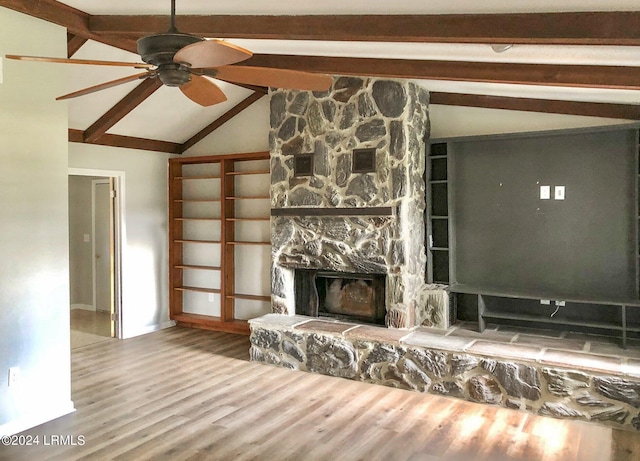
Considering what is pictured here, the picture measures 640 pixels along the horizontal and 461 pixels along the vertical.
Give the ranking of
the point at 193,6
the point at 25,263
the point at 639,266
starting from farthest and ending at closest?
the point at 639,266 → the point at 25,263 → the point at 193,6

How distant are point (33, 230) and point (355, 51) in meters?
2.79

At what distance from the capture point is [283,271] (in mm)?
5859

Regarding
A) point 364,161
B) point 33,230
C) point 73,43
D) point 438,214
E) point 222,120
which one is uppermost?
point 73,43

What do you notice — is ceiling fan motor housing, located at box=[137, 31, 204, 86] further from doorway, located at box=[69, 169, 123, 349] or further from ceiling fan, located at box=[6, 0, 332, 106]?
doorway, located at box=[69, 169, 123, 349]

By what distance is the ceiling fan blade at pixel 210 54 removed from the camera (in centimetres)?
202

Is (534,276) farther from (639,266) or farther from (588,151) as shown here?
(588,151)

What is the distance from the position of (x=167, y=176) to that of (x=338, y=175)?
2.92 m

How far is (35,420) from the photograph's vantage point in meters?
3.76

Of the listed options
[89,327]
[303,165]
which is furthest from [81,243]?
[303,165]

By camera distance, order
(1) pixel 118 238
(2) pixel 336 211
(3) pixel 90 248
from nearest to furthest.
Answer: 1. (2) pixel 336 211
2. (1) pixel 118 238
3. (3) pixel 90 248

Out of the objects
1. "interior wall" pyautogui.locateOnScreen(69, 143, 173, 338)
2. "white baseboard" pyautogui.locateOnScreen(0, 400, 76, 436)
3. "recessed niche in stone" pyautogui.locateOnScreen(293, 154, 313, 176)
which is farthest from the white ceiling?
"white baseboard" pyautogui.locateOnScreen(0, 400, 76, 436)

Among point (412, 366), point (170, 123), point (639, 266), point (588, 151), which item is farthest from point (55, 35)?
point (639, 266)

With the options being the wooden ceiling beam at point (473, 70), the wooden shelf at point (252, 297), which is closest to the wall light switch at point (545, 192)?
the wooden ceiling beam at point (473, 70)

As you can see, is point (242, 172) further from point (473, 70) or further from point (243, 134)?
point (473, 70)
